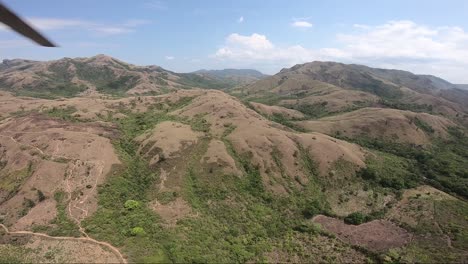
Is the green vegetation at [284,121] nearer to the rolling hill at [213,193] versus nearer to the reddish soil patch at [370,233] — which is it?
the rolling hill at [213,193]

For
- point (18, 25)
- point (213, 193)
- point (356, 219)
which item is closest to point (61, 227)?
point (213, 193)

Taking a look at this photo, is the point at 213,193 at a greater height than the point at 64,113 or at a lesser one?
lesser

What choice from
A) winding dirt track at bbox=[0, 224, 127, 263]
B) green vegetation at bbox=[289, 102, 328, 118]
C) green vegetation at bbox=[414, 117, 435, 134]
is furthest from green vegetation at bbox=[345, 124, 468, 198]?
winding dirt track at bbox=[0, 224, 127, 263]

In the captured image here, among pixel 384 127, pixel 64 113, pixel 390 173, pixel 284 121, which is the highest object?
pixel 384 127

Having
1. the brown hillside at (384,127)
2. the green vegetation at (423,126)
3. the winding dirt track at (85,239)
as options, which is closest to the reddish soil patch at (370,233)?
the winding dirt track at (85,239)

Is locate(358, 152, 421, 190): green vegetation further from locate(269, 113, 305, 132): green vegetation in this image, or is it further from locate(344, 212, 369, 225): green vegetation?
locate(269, 113, 305, 132): green vegetation


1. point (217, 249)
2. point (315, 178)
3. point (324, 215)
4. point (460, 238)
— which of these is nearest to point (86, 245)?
point (217, 249)

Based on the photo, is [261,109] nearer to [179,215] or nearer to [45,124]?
[45,124]

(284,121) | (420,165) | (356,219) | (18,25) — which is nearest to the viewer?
(18,25)

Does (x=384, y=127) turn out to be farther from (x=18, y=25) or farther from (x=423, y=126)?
Answer: (x=18, y=25)
